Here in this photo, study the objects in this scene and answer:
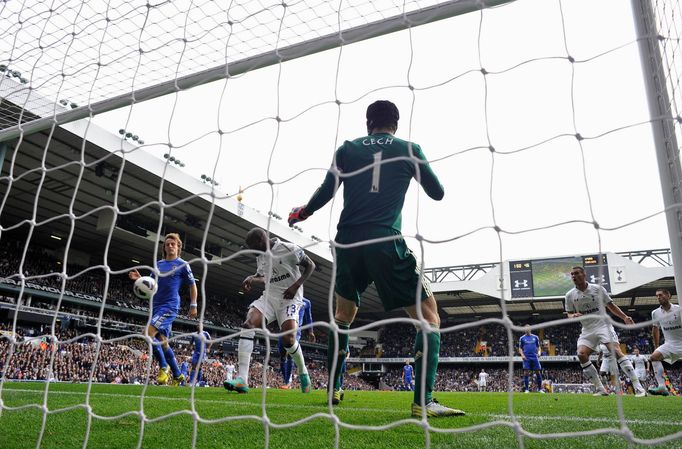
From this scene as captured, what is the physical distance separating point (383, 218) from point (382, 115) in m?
0.72

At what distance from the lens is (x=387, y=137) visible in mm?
3121

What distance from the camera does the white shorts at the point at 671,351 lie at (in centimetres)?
766

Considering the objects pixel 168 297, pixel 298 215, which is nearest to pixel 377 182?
pixel 298 215

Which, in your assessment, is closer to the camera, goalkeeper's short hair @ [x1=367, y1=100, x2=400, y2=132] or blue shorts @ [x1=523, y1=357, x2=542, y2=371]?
goalkeeper's short hair @ [x1=367, y1=100, x2=400, y2=132]

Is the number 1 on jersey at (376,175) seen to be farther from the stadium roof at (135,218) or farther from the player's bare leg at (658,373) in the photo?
the player's bare leg at (658,373)

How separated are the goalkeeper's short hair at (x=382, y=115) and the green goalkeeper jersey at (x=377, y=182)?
0.11 meters

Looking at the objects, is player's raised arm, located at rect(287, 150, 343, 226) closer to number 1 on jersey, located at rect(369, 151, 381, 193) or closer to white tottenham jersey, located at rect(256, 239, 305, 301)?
number 1 on jersey, located at rect(369, 151, 381, 193)

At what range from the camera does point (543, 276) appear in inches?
1214

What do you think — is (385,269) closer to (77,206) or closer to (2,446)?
(2,446)

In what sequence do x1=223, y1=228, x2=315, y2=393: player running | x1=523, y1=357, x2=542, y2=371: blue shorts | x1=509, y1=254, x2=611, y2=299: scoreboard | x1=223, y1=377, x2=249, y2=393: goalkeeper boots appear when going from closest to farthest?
x1=223, y1=228, x2=315, y2=393: player running, x1=223, y1=377, x2=249, y2=393: goalkeeper boots, x1=523, y1=357, x2=542, y2=371: blue shorts, x1=509, y1=254, x2=611, y2=299: scoreboard

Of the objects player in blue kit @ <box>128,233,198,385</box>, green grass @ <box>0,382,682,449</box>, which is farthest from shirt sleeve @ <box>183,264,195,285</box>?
green grass @ <box>0,382,682,449</box>

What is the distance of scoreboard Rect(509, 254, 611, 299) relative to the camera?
3038 cm

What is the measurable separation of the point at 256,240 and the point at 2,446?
9.31ft

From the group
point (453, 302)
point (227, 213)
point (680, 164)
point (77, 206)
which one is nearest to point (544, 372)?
point (453, 302)
